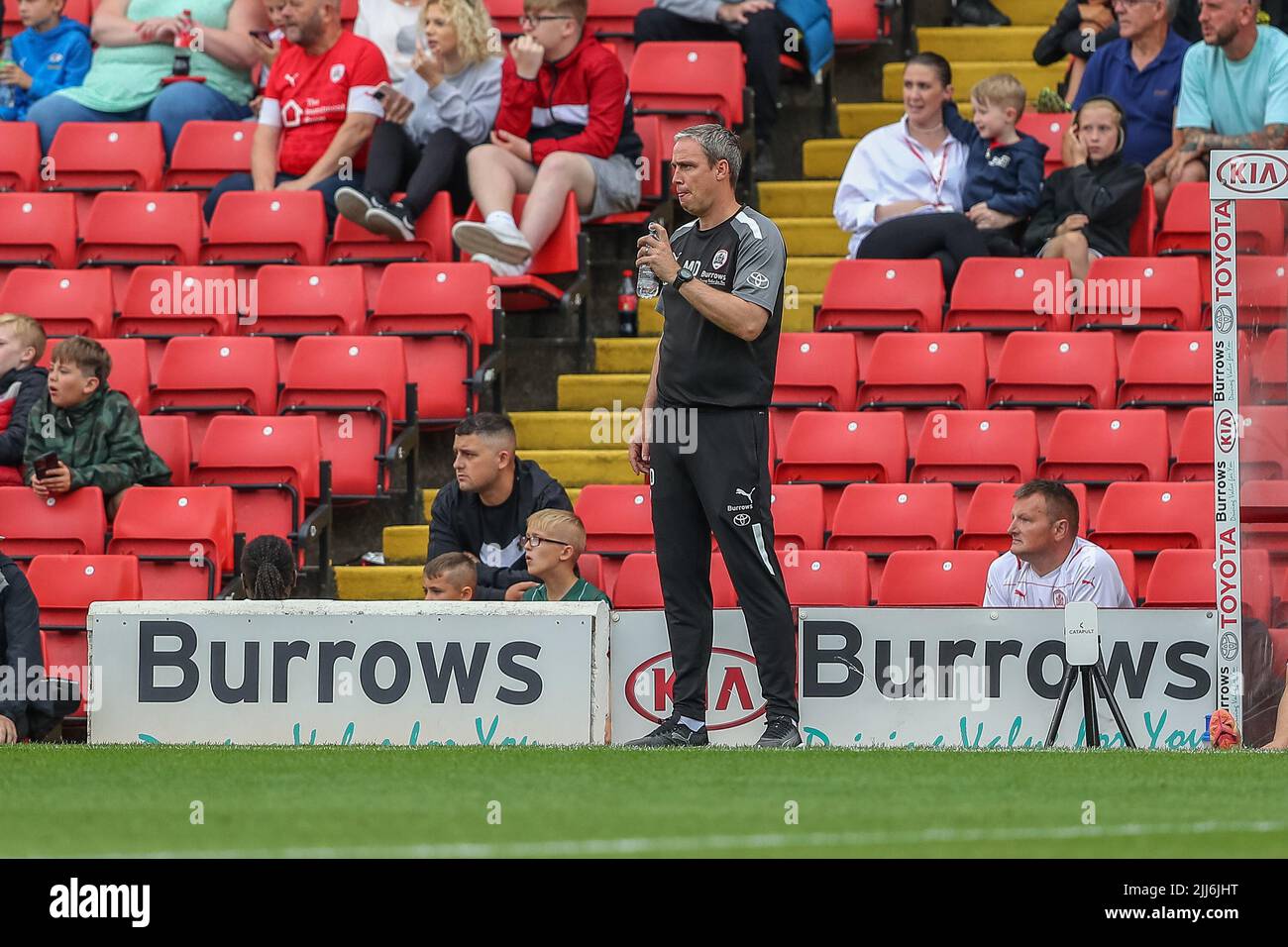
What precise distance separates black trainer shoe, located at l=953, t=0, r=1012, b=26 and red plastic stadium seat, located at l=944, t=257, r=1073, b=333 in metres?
3.46

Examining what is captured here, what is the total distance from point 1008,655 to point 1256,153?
76.9 inches

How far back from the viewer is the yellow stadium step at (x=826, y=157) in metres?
13.0

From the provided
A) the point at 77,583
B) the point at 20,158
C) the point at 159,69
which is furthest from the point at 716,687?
the point at 159,69

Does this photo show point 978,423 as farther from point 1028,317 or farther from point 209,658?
point 209,658

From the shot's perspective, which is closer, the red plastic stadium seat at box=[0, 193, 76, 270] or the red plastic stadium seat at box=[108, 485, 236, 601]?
the red plastic stadium seat at box=[108, 485, 236, 601]

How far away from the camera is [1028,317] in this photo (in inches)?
427

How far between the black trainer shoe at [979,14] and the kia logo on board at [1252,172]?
660cm

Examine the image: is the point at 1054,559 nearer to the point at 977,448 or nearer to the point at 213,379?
the point at 977,448

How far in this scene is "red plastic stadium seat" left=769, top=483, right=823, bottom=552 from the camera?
9.55 meters

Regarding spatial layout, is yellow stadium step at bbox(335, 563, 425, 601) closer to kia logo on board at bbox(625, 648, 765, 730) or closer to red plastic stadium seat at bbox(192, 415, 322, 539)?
red plastic stadium seat at bbox(192, 415, 322, 539)

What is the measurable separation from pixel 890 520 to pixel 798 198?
12.1 feet

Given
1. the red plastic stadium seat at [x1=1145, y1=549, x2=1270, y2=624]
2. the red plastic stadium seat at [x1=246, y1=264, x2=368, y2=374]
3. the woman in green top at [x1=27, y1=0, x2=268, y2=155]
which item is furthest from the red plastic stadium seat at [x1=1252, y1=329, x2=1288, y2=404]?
the woman in green top at [x1=27, y1=0, x2=268, y2=155]

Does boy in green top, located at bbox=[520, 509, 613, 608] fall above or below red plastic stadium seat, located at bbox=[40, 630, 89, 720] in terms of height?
above

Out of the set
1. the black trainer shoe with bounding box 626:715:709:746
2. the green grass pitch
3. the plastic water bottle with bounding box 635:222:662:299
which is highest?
the plastic water bottle with bounding box 635:222:662:299
